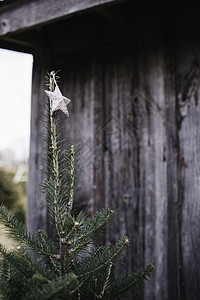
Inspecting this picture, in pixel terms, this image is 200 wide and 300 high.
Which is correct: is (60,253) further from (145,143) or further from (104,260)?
(145,143)

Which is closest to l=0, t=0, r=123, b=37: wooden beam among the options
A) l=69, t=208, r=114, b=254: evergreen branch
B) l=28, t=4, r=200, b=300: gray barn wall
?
l=28, t=4, r=200, b=300: gray barn wall

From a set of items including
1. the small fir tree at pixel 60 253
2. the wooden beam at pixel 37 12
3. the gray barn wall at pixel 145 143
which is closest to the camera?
the small fir tree at pixel 60 253

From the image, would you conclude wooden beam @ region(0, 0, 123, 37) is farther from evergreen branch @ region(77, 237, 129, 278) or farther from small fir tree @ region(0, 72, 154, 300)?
evergreen branch @ region(77, 237, 129, 278)

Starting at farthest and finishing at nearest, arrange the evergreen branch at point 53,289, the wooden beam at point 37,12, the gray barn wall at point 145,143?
the gray barn wall at point 145,143
the wooden beam at point 37,12
the evergreen branch at point 53,289

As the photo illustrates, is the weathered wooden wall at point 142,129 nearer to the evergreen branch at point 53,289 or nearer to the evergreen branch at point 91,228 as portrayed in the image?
the evergreen branch at point 91,228

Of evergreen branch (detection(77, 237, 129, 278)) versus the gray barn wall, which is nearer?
evergreen branch (detection(77, 237, 129, 278))

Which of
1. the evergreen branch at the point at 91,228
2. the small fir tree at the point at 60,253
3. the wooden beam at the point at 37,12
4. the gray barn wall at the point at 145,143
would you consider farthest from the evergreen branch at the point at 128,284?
the wooden beam at the point at 37,12

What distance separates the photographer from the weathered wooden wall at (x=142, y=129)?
1.84 m

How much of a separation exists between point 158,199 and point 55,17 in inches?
45.1

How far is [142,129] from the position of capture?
2.02 m

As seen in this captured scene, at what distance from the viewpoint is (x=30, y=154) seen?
98.0 inches

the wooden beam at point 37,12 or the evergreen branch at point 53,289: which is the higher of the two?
the wooden beam at point 37,12

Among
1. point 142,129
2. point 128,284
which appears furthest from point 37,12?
point 128,284

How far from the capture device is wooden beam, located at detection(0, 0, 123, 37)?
5.63 feet
